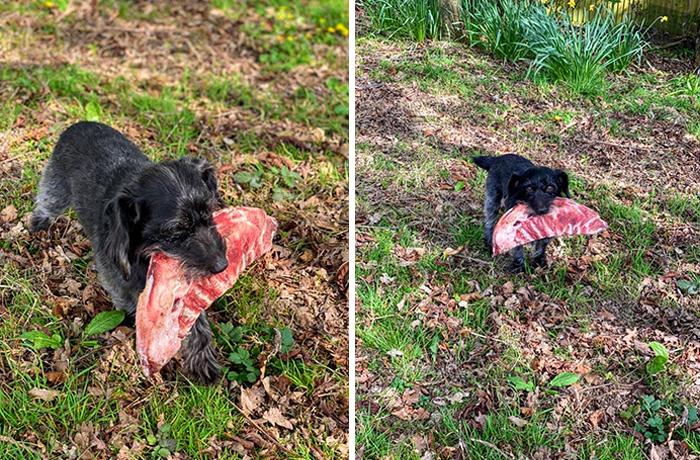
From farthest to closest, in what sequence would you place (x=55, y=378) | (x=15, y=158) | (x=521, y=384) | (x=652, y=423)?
(x=15, y=158)
(x=55, y=378)
(x=521, y=384)
(x=652, y=423)

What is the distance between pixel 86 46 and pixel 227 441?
482 cm

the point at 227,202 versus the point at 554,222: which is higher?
the point at 554,222

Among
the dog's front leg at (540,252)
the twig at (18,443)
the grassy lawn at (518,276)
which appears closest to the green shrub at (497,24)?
the grassy lawn at (518,276)

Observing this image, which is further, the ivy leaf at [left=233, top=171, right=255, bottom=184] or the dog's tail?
the ivy leaf at [left=233, top=171, right=255, bottom=184]

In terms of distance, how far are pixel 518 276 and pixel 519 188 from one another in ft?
1.73

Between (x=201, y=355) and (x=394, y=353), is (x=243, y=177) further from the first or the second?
(x=394, y=353)

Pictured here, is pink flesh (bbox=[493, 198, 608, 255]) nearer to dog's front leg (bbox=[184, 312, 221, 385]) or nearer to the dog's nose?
the dog's nose

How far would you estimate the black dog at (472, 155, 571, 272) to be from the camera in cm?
380

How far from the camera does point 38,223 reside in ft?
14.2

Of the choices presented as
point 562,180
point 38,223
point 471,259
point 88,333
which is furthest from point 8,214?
point 562,180

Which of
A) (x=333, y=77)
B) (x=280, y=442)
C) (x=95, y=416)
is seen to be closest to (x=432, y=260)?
(x=280, y=442)

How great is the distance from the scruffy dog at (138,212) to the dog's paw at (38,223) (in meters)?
0.36

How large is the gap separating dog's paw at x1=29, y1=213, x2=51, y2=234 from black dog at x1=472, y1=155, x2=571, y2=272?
113 inches

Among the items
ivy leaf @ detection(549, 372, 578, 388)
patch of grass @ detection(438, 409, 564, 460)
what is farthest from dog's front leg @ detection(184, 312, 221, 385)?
ivy leaf @ detection(549, 372, 578, 388)
